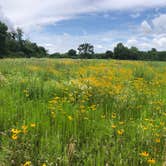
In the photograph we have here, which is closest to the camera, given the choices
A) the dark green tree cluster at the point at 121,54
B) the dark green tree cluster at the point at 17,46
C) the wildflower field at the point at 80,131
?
the wildflower field at the point at 80,131

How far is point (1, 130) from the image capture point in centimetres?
484

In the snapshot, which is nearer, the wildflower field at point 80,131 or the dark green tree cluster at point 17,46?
the wildflower field at point 80,131

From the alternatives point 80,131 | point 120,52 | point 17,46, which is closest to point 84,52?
point 120,52

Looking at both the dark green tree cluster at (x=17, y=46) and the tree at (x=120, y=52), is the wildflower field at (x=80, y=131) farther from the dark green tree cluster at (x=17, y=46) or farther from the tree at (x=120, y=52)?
the dark green tree cluster at (x=17, y=46)

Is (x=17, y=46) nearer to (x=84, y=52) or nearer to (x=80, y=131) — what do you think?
(x=84, y=52)

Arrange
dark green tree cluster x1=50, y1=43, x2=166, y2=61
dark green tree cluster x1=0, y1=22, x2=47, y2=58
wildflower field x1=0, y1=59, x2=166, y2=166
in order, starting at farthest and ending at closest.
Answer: dark green tree cluster x1=0, y1=22, x2=47, y2=58
dark green tree cluster x1=50, y1=43, x2=166, y2=61
wildflower field x1=0, y1=59, x2=166, y2=166

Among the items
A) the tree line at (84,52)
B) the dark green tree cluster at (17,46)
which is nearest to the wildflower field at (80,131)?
the tree line at (84,52)

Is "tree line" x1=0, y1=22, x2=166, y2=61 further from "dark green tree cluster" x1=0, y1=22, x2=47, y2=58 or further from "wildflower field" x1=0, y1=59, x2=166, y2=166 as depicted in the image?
"wildflower field" x1=0, y1=59, x2=166, y2=166

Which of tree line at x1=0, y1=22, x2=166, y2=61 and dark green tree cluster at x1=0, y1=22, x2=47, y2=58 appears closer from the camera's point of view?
tree line at x1=0, y1=22, x2=166, y2=61

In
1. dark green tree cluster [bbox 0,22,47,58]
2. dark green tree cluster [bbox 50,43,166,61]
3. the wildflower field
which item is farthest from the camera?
dark green tree cluster [bbox 0,22,47,58]

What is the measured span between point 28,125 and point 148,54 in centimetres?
6199

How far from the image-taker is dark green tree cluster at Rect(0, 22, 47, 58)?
69375mm

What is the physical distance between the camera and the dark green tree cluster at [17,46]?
6938 centimetres

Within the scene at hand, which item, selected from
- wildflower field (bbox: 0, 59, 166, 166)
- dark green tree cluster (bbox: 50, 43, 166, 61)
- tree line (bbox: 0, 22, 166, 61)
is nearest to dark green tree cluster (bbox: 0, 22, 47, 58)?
tree line (bbox: 0, 22, 166, 61)
